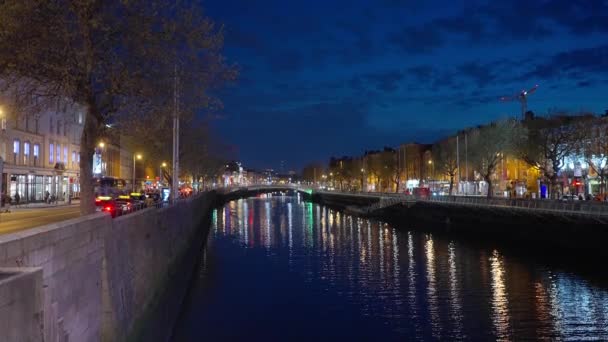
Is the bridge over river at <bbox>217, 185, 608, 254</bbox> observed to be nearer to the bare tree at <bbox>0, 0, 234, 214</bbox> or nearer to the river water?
the river water

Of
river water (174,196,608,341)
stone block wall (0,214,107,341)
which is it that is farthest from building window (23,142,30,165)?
stone block wall (0,214,107,341)

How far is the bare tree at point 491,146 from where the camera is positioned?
79.6 metres

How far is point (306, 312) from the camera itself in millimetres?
27312

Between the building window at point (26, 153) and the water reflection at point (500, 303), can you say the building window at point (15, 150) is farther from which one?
the water reflection at point (500, 303)

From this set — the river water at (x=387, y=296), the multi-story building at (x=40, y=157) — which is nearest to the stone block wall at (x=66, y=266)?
the river water at (x=387, y=296)

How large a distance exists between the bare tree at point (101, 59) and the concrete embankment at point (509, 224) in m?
32.5

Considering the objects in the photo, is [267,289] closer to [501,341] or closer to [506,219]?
[501,341]

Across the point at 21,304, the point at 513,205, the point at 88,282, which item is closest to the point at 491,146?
the point at 513,205

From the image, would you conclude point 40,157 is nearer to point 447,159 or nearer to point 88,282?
point 88,282

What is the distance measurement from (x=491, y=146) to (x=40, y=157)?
58582mm

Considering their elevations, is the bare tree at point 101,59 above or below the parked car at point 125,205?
above

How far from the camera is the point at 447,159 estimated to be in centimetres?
10906

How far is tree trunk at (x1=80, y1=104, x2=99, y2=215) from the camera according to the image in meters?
20.7

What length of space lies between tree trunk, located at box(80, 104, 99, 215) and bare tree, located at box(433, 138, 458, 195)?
88.7 meters
